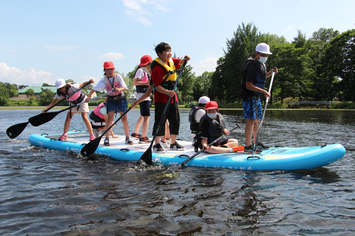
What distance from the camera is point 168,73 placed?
17.3 ft

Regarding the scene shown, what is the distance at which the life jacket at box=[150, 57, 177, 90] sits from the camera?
207 inches

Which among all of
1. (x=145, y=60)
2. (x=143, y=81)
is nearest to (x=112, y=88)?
(x=143, y=81)

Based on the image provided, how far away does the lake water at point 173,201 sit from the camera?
282 cm

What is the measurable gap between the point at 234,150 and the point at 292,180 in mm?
1398

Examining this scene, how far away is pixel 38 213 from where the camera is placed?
319 centimetres

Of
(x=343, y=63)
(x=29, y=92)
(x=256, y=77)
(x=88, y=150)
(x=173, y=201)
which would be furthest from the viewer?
(x=29, y=92)

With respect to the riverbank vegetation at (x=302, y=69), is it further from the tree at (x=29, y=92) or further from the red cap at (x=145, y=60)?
the tree at (x=29, y=92)

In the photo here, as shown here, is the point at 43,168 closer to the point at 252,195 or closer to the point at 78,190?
the point at 78,190

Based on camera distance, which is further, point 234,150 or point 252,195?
point 234,150

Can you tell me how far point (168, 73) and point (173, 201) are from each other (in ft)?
8.97

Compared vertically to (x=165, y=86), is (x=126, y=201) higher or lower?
lower

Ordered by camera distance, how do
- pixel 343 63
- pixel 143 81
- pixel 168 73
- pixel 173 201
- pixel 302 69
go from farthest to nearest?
1. pixel 302 69
2. pixel 343 63
3. pixel 143 81
4. pixel 168 73
5. pixel 173 201

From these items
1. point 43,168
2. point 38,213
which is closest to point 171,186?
point 38,213

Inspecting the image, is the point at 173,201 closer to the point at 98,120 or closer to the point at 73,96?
the point at 73,96
